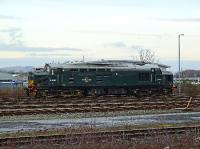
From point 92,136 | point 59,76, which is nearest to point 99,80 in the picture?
point 59,76

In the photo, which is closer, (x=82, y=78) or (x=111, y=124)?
(x=111, y=124)

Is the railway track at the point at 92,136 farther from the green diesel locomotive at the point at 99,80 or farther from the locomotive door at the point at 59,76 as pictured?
the green diesel locomotive at the point at 99,80

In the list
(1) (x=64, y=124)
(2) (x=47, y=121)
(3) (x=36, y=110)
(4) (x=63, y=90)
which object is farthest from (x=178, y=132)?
(4) (x=63, y=90)

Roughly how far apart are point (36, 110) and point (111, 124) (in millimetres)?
7392

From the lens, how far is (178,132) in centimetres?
1844

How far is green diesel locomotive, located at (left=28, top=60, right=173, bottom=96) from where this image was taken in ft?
140

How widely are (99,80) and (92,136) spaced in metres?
28.0

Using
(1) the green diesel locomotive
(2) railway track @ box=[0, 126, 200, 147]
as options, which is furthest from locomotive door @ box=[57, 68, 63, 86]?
(2) railway track @ box=[0, 126, 200, 147]

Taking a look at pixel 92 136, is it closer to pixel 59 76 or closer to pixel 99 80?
pixel 59 76

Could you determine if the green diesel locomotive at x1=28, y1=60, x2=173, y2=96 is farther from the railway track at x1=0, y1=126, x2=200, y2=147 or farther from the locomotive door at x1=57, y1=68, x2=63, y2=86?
the railway track at x1=0, y1=126, x2=200, y2=147

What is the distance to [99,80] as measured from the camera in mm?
44469

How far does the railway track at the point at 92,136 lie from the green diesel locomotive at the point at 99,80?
81.2 ft

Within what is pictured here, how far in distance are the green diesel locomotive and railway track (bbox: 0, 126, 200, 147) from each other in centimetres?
2474

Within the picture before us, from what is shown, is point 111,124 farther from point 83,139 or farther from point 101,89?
point 101,89
